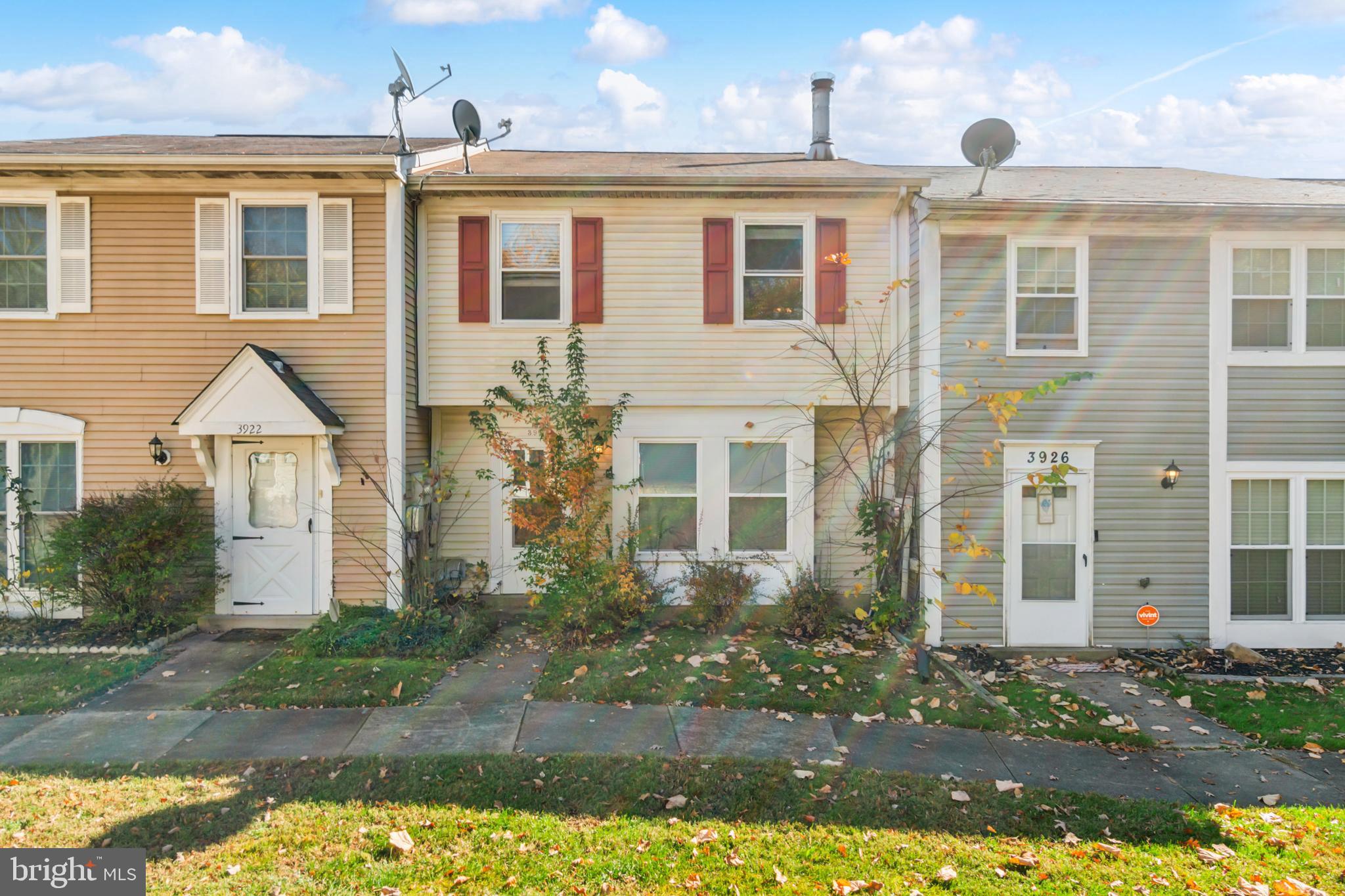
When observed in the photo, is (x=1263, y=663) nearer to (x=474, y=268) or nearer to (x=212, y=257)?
(x=474, y=268)

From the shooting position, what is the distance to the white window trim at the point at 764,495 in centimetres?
950

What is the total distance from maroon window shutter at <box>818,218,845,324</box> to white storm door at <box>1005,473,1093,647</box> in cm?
Answer: 308

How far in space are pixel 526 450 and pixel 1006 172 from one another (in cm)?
908

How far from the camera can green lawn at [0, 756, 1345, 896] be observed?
3.86 metres

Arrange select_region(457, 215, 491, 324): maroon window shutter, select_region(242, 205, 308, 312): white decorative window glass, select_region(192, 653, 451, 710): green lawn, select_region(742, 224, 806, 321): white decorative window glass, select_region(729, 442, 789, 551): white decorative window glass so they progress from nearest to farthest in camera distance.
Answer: select_region(192, 653, 451, 710): green lawn < select_region(242, 205, 308, 312): white decorative window glass < select_region(457, 215, 491, 324): maroon window shutter < select_region(742, 224, 806, 321): white decorative window glass < select_region(729, 442, 789, 551): white decorative window glass

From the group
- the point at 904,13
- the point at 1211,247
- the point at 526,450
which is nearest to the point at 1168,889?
the point at 526,450

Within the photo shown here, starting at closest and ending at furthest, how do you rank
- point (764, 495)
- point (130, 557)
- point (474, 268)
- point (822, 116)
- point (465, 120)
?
1. point (130, 557)
2. point (474, 268)
3. point (764, 495)
4. point (465, 120)
5. point (822, 116)

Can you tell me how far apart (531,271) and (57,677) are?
6.63 metres

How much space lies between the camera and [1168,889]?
3863 mm

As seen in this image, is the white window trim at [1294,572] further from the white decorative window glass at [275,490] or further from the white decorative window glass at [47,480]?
the white decorative window glass at [47,480]

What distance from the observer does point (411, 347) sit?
9.20 metres

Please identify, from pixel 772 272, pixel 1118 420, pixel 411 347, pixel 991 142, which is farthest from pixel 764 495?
pixel 991 142

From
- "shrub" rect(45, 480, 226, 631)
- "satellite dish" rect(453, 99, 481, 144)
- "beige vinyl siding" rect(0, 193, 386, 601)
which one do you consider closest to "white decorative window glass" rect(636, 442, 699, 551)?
"beige vinyl siding" rect(0, 193, 386, 601)

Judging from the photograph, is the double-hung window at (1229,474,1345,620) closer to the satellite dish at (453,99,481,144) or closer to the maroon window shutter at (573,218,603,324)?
the maroon window shutter at (573,218,603,324)
